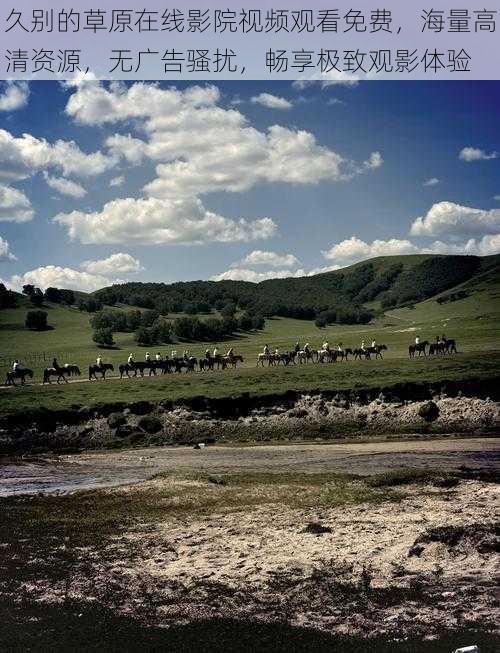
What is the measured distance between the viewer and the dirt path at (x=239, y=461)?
3275cm

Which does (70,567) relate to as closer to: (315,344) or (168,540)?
(168,540)

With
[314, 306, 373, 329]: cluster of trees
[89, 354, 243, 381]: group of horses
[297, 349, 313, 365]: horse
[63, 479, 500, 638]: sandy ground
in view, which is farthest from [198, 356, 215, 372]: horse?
[314, 306, 373, 329]: cluster of trees

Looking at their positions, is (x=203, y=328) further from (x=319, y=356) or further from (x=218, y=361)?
(x=319, y=356)

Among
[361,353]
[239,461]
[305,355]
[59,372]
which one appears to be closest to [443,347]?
[361,353]

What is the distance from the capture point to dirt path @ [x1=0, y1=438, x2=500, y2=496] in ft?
107

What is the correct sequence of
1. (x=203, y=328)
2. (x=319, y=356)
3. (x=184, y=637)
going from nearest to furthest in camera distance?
(x=184, y=637) < (x=319, y=356) < (x=203, y=328)

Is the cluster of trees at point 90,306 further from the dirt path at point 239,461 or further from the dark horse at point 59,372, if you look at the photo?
the dirt path at point 239,461

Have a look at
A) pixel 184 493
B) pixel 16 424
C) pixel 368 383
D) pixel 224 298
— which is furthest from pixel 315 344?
pixel 224 298

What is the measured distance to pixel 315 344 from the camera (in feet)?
325

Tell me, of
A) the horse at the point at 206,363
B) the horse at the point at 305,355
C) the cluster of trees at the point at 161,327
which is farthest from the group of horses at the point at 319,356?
the cluster of trees at the point at 161,327

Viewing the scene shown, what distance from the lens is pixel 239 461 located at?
122ft

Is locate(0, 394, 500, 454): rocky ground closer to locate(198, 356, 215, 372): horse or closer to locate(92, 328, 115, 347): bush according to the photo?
locate(198, 356, 215, 372): horse

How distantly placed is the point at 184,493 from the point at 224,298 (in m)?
163

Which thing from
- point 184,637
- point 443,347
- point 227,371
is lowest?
point 184,637
